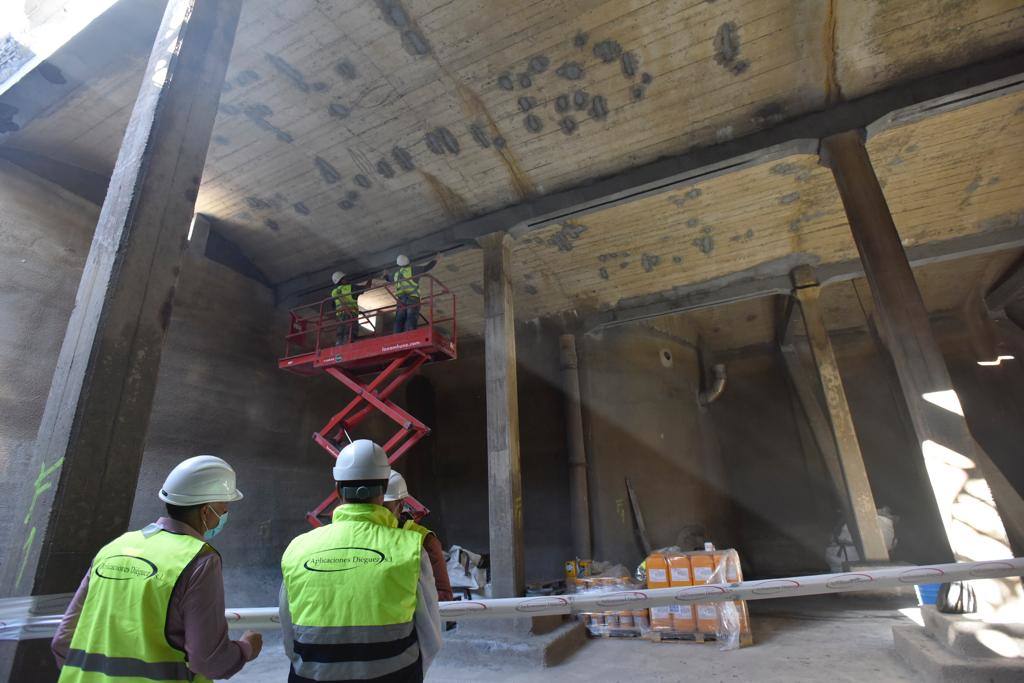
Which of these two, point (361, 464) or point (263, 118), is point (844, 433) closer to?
point (361, 464)

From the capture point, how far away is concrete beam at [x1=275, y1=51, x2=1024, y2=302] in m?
5.98

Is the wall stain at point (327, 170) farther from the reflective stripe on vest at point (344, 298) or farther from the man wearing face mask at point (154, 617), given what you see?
the man wearing face mask at point (154, 617)

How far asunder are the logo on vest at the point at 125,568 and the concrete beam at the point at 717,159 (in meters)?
7.10

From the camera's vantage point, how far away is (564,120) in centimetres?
688

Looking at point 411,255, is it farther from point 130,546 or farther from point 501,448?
point 130,546

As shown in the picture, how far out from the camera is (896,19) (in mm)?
5566

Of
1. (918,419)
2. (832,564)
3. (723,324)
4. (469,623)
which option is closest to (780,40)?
(918,419)

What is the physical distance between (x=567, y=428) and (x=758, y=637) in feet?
17.5

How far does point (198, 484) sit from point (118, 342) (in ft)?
3.94

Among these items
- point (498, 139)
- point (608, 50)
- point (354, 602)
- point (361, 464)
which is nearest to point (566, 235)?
point (498, 139)

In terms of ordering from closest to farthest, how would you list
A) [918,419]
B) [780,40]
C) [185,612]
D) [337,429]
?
[185,612] < [918,419] < [780,40] < [337,429]

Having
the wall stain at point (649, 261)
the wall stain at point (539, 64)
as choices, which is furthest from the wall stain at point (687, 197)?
the wall stain at point (539, 64)

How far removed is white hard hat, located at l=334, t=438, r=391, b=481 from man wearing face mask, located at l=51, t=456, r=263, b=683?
0.51 metres

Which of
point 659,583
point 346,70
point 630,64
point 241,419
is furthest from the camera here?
point 241,419
